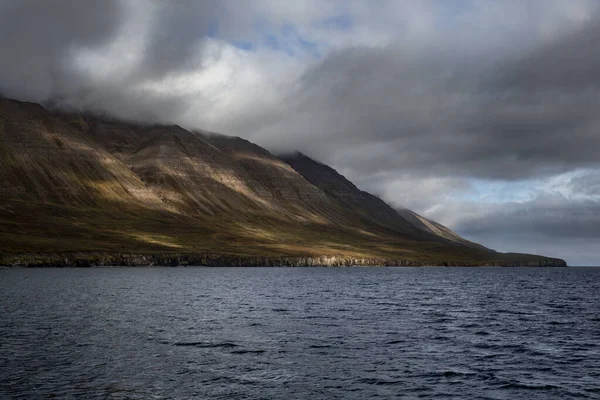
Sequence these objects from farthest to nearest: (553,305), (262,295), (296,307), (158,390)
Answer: (262,295) → (553,305) → (296,307) → (158,390)

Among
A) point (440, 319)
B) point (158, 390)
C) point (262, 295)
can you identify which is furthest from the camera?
point (262, 295)

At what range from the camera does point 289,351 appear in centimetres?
4612

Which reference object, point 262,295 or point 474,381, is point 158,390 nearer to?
point 474,381

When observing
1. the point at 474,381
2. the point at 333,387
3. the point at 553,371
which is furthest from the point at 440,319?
the point at 333,387

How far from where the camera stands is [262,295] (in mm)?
→ 104375

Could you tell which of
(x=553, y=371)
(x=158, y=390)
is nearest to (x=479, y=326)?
(x=553, y=371)

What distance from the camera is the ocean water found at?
34281 mm

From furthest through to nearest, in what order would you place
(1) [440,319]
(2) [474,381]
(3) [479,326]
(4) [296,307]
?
(4) [296,307], (1) [440,319], (3) [479,326], (2) [474,381]

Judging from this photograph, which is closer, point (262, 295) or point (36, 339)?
point (36, 339)

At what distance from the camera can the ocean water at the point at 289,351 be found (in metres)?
34.3

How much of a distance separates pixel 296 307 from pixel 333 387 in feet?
157

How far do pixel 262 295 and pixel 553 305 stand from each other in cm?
5147

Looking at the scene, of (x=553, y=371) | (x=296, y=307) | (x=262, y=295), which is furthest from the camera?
(x=262, y=295)

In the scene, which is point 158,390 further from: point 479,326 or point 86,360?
point 479,326
